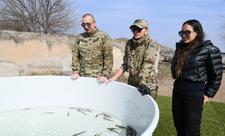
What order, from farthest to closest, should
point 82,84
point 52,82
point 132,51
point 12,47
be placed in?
point 12,47, point 52,82, point 82,84, point 132,51

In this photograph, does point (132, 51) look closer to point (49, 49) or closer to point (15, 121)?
point (15, 121)

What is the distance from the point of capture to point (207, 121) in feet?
21.9

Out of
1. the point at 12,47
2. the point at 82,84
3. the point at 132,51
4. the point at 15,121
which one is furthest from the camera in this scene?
the point at 12,47

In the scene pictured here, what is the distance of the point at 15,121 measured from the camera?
5.02 meters

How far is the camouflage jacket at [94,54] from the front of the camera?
5.11m

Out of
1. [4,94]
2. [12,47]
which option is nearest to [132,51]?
[4,94]

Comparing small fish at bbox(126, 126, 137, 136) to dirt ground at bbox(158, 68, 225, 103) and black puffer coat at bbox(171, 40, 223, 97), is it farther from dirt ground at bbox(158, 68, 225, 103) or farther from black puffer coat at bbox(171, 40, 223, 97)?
dirt ground at bbox(158, 68, 225, 103)

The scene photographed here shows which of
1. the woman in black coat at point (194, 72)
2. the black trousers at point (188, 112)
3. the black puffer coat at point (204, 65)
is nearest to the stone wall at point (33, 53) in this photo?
the black trousers at point (188, 112)

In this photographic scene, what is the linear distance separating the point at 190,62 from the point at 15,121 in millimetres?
2291

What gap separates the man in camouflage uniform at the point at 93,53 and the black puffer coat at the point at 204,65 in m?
1.44

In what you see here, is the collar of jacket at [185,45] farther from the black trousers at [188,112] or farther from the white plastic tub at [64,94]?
the white plastic tub at [64,94]

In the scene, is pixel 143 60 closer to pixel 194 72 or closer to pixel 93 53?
pixel 194 72

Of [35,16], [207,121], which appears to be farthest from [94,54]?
[35,16]

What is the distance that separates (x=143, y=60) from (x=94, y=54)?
914mm
